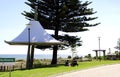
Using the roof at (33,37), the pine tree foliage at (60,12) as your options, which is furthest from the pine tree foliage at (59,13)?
the roof at (33,37)

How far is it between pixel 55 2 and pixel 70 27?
469 centimetres

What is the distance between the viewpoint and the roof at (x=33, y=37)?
40.0m

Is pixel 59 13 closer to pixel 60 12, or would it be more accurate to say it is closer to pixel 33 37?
pixel 60 12

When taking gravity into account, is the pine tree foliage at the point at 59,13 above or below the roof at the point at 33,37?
above

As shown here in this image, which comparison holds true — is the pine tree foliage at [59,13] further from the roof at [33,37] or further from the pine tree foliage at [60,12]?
the roof at [33,37]

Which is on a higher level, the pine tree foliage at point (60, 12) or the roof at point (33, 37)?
the pine tree foliage at point (60, 12)

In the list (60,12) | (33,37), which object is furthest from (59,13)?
(33,37)

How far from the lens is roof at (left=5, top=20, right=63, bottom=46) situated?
40.0 metres

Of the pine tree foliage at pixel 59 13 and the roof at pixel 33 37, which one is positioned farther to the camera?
the pine tree foliage at pixel 59 13

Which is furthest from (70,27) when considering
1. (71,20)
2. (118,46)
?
(118,46)

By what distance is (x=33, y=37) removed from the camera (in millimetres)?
40781

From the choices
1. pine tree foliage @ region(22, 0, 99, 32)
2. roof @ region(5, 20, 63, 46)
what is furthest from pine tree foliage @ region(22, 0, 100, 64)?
roof @ region(5, 20, 63, 46)

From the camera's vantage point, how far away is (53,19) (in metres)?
50.2

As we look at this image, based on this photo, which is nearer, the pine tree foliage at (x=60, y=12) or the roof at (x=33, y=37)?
the roof at (x=33, y=37)
